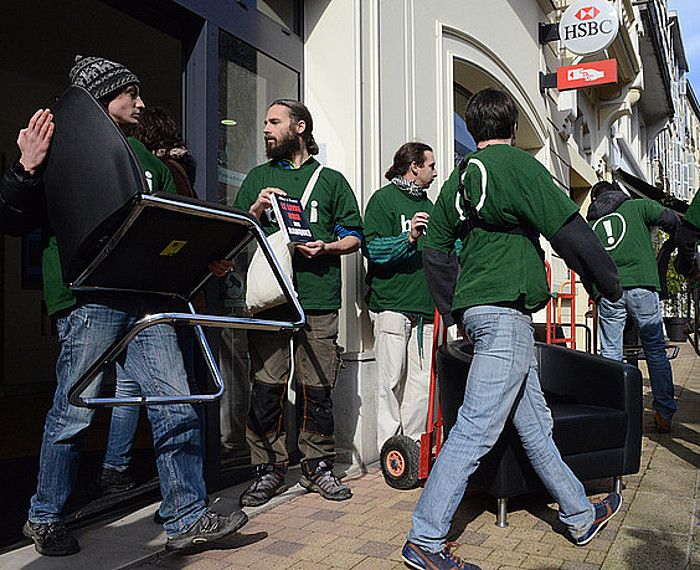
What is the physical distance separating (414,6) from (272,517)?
14.2 ft

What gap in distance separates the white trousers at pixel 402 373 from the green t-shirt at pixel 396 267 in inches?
3.3

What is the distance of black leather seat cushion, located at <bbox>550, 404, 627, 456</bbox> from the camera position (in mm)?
3901

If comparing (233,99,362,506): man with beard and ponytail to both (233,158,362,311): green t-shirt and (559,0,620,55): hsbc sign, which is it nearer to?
(233,158,362,311): green t-shirt

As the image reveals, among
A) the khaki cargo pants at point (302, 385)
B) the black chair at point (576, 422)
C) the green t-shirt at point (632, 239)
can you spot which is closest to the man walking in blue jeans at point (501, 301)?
the black chair at point (576, 422)

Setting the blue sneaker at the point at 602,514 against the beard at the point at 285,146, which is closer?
the blue sneaker at the point at 602,514

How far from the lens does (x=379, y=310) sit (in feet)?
16.3

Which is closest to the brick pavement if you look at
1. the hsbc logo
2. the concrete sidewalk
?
the concrete sidewalk

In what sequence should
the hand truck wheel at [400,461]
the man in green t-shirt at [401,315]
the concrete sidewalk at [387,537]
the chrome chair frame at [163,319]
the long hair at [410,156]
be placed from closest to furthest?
the chrome chair frame at [163,319] → the concrete sidewalk at [387,537] → the hand truck wheel at [400,461] → the man in green t-shirt at [401,315] → the long hair at [410,156]

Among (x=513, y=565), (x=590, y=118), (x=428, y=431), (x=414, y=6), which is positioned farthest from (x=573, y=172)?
(x=513, y=565)

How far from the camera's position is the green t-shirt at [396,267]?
488 centimetres

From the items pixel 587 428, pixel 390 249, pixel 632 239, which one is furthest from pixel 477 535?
pixel 632 239

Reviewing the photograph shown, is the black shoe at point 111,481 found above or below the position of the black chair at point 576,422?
below

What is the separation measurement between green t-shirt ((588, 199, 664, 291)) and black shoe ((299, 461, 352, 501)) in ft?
9.71

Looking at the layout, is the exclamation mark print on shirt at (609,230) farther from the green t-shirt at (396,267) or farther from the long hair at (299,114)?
the long hair at (299,114)
